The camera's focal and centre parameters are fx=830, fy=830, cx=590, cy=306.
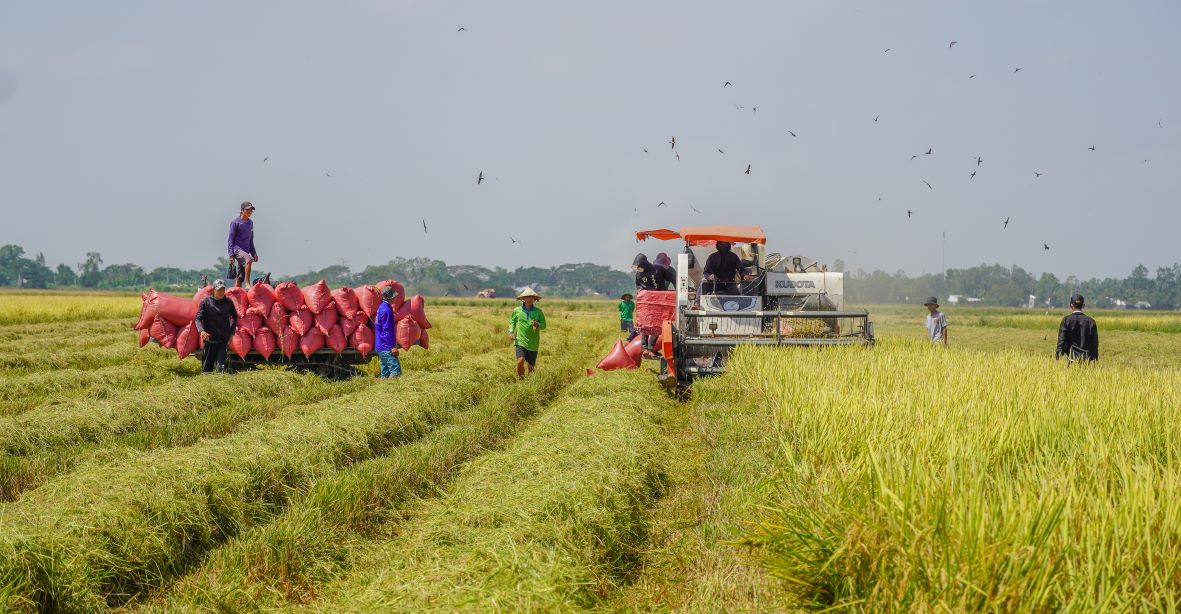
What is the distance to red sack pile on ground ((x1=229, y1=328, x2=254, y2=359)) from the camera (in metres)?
11.5

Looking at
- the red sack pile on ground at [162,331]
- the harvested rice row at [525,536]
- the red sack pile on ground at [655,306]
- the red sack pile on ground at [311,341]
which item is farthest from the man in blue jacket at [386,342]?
the harvested rice row at [525,536]

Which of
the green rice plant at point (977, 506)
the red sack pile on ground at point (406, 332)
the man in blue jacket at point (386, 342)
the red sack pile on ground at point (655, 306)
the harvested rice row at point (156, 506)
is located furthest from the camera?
the red sack pile on ground at point (655, 306)

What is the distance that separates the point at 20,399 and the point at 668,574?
8.24 meters

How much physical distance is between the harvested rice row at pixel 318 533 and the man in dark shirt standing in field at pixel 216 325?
17.0ft

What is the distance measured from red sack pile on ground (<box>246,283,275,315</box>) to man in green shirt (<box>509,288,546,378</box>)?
3.39m

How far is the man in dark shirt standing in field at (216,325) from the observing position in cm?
1117

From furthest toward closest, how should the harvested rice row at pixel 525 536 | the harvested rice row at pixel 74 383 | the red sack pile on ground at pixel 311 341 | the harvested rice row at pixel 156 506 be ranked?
the red sack pile on ground at pixel 311 341, the harvested rice row at pixel 74 383, the harvested rice row at pixel 156 506, the harvested rice row at pixel 525 536

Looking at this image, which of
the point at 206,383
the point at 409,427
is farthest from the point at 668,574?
the point at 206,383

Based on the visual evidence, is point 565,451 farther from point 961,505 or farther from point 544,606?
point 961,505

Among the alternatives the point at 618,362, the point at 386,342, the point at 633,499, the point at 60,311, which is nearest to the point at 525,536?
the point at 633,499

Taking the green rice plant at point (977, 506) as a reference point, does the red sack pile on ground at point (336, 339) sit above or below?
above

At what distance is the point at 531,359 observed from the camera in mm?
12422

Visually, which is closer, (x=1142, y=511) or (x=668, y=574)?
(x=1142, y=511)

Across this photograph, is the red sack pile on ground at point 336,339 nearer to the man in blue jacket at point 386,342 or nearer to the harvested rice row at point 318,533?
the man in blue jacket at point 386,342
